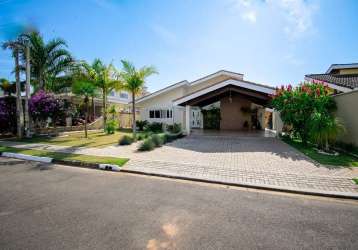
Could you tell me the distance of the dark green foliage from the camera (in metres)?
21.6

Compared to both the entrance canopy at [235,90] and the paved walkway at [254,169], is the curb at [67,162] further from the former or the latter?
the entrance canopy at [235,90]

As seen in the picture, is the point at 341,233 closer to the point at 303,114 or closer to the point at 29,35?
the point at 303,114

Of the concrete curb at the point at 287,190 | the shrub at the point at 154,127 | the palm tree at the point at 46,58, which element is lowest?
the concrete curb at the point at 287,190

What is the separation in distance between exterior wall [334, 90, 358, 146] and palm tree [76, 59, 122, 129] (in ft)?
55.3

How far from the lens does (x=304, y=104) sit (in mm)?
10703

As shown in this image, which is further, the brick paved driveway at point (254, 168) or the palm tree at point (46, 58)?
the palm tree at point (46, 58)

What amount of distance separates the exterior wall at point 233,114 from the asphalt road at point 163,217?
16.4m

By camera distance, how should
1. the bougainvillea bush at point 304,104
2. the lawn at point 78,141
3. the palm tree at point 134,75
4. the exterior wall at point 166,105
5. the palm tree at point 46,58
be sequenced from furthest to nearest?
the exterior wall at point 166,105, the palm tree at point 46,58, the palm tree at point 134,75, the lawn at point 78,141, the bougainvillea bush at point 304,104

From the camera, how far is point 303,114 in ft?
35.8

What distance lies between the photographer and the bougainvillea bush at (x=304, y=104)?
33.7 feet

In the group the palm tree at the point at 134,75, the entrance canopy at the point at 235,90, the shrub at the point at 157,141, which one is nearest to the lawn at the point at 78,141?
the palm tree at the point at 134,75

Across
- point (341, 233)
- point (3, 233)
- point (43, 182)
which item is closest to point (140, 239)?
point (3, 233)

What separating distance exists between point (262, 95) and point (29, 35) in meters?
20.6

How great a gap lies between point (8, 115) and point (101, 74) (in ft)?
27.5
